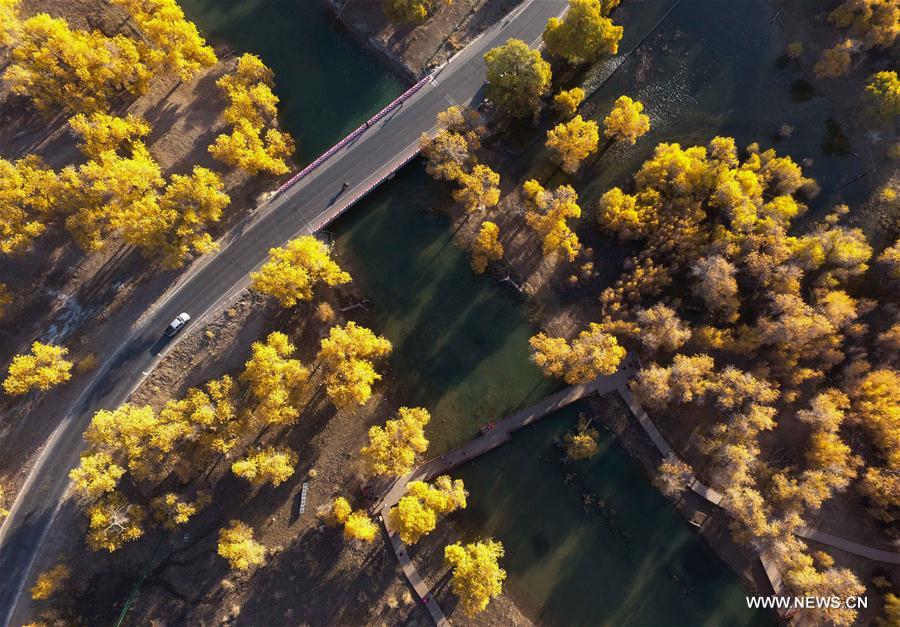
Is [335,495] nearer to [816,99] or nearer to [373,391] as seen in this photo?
[373,391]

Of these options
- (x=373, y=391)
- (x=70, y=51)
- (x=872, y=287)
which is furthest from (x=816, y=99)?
(x=70, y=51)

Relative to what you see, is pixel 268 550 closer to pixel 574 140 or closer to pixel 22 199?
pixel 22 199

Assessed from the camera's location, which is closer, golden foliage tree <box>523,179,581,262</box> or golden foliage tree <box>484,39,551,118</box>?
golden foliage tree <box>484,39,551,118</box>

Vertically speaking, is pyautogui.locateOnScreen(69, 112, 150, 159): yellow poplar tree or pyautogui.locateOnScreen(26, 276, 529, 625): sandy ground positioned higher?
pyautogui.locateOnScreen(69, 112, 150, 159): yellow poplar tree

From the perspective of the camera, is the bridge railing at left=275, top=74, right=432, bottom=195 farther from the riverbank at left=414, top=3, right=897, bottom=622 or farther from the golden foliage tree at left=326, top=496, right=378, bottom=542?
the golden foliage tree at left=326, top=496, right=378, bottom=542

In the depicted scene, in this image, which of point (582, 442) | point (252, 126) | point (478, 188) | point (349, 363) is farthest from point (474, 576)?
point (252, 126)

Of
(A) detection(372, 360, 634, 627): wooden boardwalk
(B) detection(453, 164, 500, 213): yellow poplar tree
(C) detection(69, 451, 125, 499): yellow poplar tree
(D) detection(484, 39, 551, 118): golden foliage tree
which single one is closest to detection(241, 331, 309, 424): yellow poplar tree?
(A) detection(372, 360, 634, 627): wooden boardwalk
